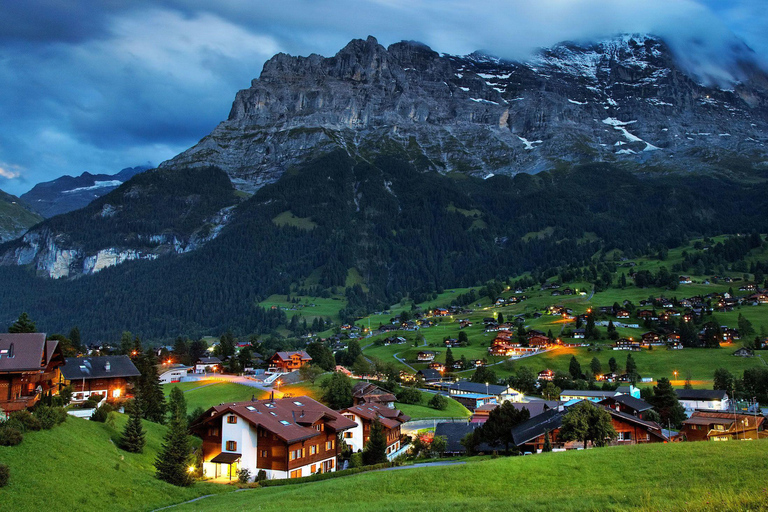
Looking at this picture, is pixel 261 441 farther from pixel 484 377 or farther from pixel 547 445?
pixel 484 377

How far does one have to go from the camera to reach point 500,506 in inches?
927

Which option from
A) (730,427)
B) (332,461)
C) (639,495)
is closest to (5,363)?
(332,461)

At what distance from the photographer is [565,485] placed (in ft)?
91.5

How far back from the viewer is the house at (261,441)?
4741cm

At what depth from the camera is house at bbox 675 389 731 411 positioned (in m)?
94.9

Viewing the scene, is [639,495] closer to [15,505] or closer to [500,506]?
[500,506]

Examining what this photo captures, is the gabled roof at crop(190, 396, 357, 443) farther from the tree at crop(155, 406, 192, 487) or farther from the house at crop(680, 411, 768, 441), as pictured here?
the house at crop(680, 411, 768, 441)

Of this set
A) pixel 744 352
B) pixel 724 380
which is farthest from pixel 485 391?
pixel 744 352

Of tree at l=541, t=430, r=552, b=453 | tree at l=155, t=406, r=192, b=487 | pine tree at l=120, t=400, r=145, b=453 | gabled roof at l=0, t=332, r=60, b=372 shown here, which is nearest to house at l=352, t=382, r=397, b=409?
tree at l=541, t=430, r=552, b=453

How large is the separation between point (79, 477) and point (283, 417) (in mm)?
21588

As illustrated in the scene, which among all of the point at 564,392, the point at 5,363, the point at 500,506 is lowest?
the point at 564,392

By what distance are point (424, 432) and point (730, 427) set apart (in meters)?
33.6

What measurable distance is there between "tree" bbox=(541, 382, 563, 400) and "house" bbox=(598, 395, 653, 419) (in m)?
33.0

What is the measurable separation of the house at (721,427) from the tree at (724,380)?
124 feet
